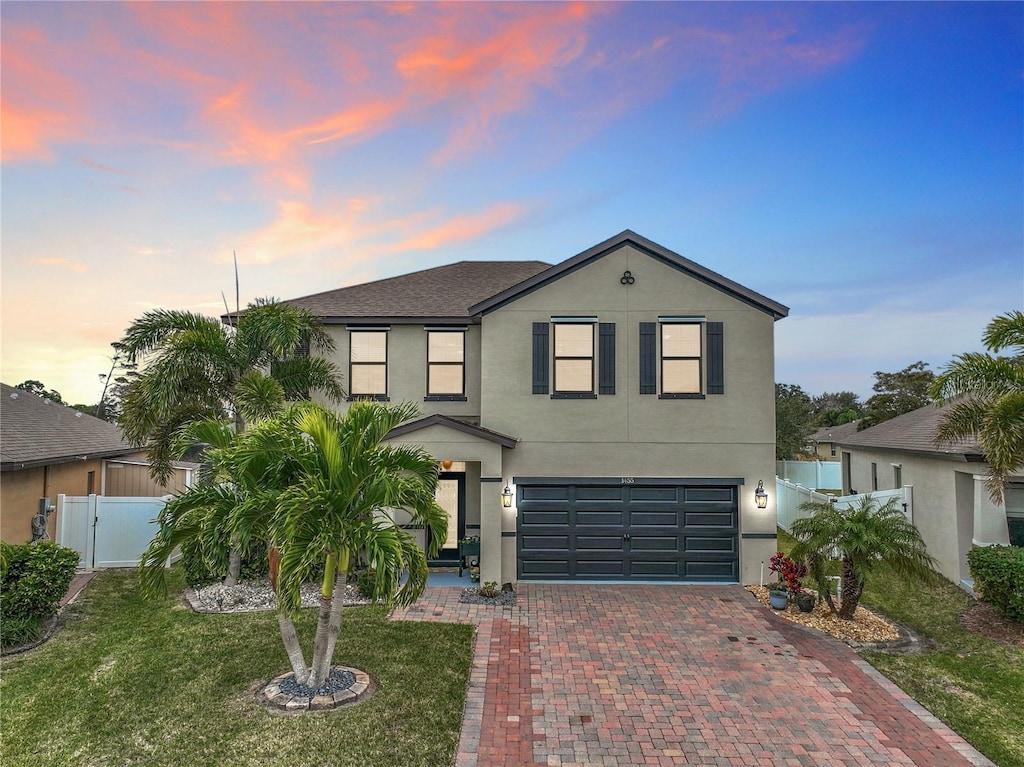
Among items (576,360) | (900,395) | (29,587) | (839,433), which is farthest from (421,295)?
(900,395)

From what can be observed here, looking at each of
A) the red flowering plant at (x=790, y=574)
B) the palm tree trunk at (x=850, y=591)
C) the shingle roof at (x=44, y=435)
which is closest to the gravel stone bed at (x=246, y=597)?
the shingle roof at (x=44, y=435)

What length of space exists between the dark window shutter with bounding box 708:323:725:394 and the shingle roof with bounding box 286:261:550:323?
→ 5875mm

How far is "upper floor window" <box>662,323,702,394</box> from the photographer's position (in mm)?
12625

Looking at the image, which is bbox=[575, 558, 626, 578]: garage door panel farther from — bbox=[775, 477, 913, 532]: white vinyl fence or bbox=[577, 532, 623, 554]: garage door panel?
bbox=[775, 477, 913, 532]: white vinyl fence

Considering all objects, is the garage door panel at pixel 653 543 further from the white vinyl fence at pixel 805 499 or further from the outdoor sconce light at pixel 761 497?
the white vinyl fence at pixel 805 499

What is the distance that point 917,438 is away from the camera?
14.1 metres

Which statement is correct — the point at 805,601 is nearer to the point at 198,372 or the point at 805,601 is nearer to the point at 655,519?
the point at 655,519

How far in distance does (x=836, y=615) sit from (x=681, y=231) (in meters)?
18.2

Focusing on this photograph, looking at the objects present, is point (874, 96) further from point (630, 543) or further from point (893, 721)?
point (893, 721)

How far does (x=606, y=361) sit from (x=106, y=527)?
12814 mm

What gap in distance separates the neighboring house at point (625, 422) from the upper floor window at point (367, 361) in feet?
7.62

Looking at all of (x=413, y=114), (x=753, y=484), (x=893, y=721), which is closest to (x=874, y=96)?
(x=753, y=484)

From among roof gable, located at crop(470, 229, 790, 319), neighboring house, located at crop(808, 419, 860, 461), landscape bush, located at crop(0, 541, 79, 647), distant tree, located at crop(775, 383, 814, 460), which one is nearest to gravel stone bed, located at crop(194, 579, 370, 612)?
landscape bush, located at crop(0, 541, 79, 647)

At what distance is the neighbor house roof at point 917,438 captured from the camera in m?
11.3
